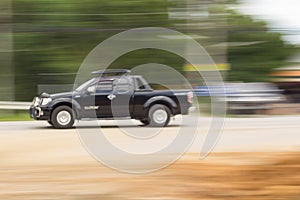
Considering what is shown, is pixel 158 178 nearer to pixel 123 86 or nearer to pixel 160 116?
pixel 160 116

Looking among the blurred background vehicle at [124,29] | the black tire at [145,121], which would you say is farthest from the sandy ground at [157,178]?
the blurred background vehicle at [124,29]

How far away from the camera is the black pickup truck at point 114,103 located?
10422mm

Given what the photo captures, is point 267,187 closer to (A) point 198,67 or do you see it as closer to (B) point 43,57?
(A) point 198,67

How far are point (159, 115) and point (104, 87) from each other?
1177mm

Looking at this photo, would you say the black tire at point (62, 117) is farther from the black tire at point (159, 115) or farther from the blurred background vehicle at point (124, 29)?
the blurred background vehicle at point (124, 29)

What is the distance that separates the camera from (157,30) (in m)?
15.4

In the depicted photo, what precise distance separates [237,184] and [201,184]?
0.35 meters

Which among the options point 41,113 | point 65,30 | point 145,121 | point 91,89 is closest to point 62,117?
point 41,113

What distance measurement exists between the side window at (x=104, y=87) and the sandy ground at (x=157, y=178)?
10.4 ft

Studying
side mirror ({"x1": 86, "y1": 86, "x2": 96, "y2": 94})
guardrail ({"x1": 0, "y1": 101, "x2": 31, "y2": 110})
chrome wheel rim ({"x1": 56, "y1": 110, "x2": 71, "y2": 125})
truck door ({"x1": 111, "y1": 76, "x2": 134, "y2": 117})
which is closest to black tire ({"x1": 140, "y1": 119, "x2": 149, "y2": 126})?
truck door ({"x1": 111, "y1": 76, "x2": 134, "y2": 117})

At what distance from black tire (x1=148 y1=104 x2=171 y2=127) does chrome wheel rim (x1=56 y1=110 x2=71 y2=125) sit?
152 cm

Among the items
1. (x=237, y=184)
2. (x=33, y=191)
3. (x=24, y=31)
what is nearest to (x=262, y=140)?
(x=237, y=184)

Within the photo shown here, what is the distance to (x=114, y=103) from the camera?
10.5 meters

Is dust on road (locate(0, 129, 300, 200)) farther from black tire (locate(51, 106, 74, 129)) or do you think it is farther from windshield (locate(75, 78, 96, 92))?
windshield (locate(75, 78, 96, 92))
